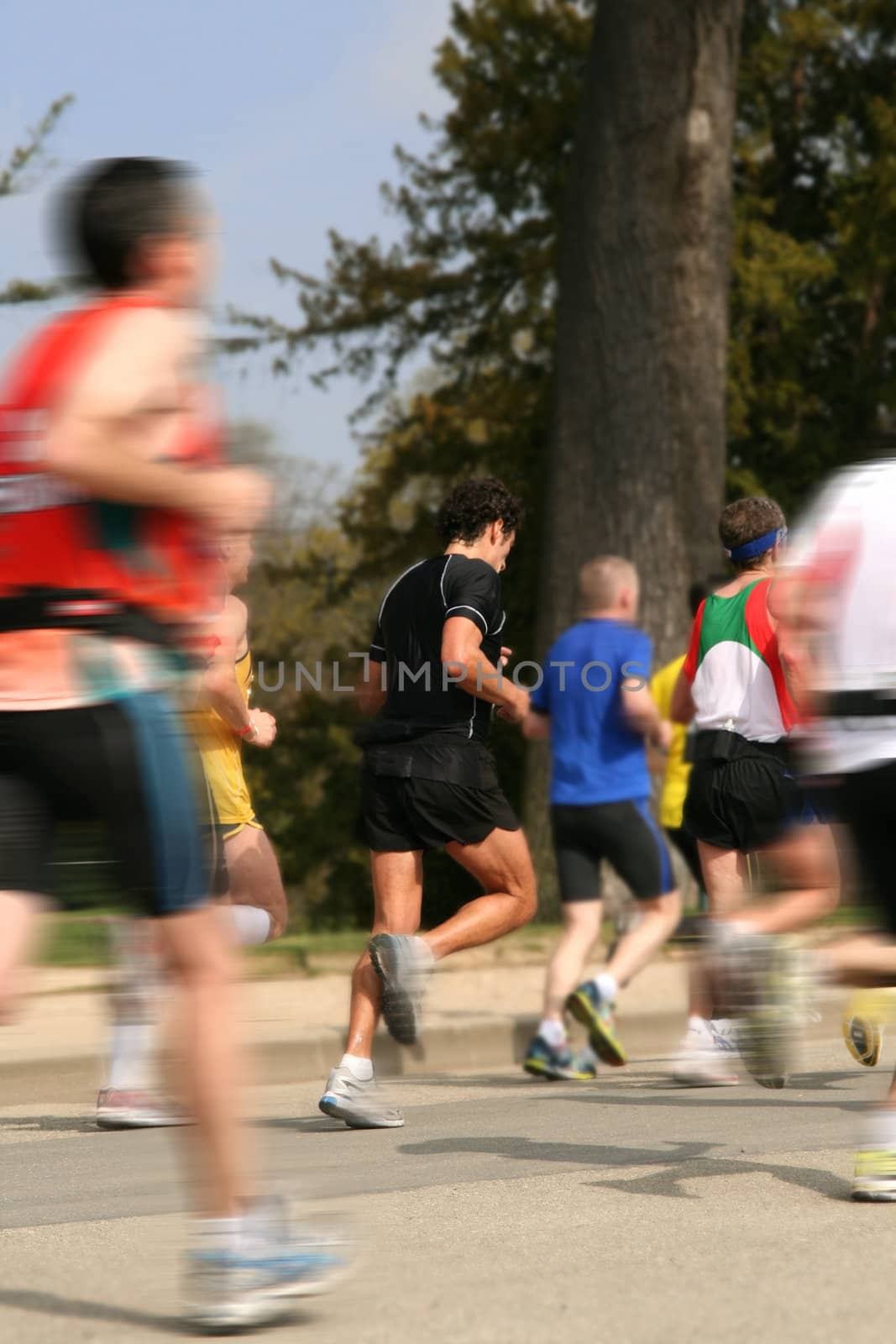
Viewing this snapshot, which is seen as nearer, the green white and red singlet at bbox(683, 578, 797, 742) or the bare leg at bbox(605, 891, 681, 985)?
the green white and red singlet at bbox(683, 578, 797, 742)

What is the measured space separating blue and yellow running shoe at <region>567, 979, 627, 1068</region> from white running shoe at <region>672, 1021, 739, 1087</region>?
0.30 m

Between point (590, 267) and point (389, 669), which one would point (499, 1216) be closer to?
point (389, 669)

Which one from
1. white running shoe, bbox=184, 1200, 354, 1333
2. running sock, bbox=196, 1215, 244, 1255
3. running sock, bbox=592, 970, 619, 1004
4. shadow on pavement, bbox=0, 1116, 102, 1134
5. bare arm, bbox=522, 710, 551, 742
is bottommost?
shadow on pavement, bbox=0, 1116, 102, 1134

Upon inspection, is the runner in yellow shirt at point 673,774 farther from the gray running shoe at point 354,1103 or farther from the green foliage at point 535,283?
the green foliage at point 535,283

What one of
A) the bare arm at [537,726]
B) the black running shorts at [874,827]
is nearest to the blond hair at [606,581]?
the bare arm at [537,726]

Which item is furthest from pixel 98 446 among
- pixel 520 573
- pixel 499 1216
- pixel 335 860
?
pixel 335 860

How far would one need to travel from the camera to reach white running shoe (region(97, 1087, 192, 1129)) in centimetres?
656

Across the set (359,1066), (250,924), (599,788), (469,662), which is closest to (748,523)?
(469,662)

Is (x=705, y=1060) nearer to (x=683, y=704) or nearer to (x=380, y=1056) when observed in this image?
(x=683, y=704)

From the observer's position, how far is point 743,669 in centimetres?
705

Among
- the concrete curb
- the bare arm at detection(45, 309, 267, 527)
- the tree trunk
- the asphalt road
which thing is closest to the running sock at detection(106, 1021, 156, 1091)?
the asphalt road

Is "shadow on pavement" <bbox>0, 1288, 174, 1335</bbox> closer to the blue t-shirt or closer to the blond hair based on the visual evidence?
the blue t-shirt

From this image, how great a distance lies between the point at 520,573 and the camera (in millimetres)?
24156

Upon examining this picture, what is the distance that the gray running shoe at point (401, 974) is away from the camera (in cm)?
625
